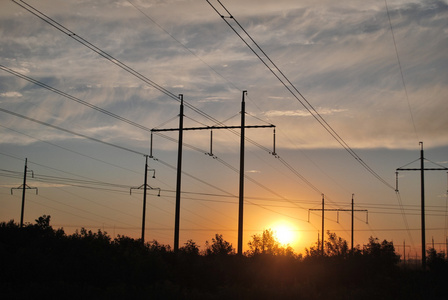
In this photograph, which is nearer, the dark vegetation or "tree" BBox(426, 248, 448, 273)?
the dark vegetation

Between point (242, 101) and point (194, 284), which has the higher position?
point (242, 101)

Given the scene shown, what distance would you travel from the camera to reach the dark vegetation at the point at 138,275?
24.6 meters

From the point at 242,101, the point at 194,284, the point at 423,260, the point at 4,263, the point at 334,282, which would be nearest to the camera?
the point at 4,263

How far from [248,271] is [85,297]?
1564 cm

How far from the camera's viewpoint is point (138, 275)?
3106 centimetres

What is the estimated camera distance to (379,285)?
33.6 meters

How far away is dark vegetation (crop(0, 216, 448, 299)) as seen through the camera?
24.6 metres

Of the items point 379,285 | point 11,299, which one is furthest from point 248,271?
point 11,299

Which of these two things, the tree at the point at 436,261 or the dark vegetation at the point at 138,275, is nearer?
the dark vegetation at the point at 138,275

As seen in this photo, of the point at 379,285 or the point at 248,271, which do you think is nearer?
the point at 379,285

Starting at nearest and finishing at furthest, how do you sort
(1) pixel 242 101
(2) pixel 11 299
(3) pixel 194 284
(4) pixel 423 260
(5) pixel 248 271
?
(2) pixel 11 299, (3) pixel 194 284, (5) pixel 248 271, (1) pixel 242 101, (4) pixel 423 260

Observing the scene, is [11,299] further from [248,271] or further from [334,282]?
[334,282]

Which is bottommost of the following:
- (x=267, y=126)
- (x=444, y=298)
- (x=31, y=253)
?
(x=444, y=298)

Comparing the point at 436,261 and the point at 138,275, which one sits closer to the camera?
the point at 138,275
